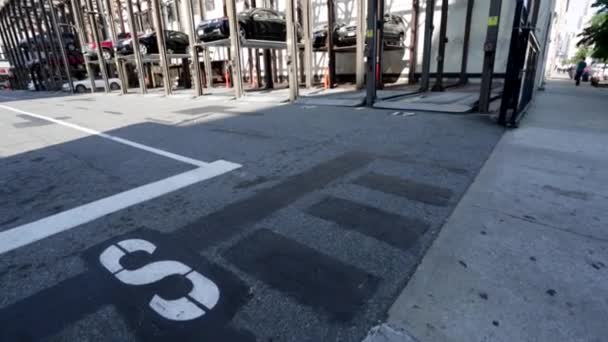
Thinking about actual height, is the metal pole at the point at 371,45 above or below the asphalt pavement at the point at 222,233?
above

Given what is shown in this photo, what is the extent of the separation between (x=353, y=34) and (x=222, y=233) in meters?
13.5

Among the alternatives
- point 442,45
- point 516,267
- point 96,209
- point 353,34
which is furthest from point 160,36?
point 516,267

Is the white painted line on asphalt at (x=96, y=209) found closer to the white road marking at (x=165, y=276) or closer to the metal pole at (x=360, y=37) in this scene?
the white road marking at (x=165, y=276)

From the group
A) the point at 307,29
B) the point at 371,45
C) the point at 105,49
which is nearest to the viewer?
the point at 371,45

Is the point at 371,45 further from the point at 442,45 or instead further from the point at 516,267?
the point at 516,267

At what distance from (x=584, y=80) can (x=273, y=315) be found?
98.0ft

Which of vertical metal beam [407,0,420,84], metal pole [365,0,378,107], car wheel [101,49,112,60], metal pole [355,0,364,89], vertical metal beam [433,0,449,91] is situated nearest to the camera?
metal pole [365,0,378,107]

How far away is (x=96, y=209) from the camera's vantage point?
276 centimetres

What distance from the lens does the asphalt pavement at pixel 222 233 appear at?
1522 millimetres

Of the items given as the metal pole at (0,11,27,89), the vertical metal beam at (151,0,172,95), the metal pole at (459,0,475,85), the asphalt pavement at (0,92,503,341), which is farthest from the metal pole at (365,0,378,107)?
the metal pole at (0,11,27,89)

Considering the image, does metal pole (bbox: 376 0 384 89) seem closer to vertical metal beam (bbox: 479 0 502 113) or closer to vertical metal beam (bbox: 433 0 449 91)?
vertical metal beam (bbox: 433 0 449 91)

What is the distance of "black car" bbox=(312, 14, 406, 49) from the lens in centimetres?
1387

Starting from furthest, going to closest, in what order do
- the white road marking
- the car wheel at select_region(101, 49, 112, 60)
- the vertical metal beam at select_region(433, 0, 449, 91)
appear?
the car wheel at select_region(101, 49, 112, 60)
the vertical metal beam at select_region(433, 0, 449, 91)
the white road marking

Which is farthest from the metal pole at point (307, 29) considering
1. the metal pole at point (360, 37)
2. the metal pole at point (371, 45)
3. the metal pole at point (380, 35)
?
the metal pole at point (371, 45)
